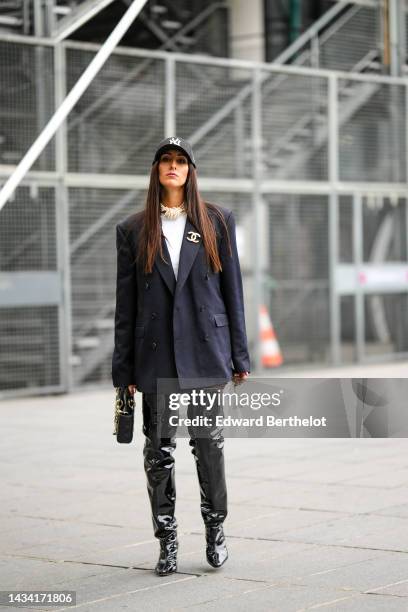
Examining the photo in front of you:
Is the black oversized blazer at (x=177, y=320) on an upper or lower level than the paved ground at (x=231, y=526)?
upper

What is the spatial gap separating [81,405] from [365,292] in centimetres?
521

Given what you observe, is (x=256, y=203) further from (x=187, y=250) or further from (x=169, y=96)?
(x=187, y=250)

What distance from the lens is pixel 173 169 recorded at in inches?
227

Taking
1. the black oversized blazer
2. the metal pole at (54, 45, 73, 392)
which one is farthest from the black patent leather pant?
the metal pole at (54, 45, 73, 392)

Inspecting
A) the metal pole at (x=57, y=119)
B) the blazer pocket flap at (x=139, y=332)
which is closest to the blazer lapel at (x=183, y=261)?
the blazer pocket flap at (x=139, y=332)

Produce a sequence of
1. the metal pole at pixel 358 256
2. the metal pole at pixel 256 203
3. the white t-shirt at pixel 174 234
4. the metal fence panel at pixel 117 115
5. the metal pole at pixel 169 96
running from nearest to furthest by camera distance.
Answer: the white t-shirt at pixel 174 234, the metal fence panel at pixel 117 115, the metal pole at pixel 169 96, the metal pole at pixel 256 203, the metal pole at pixel 358 256

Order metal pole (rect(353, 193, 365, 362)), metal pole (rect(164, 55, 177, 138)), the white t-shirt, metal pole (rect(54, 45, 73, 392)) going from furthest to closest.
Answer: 1. metal pole (rect(353, 193, 365, 362))
2. metal pole (rect(164, 55, 177, 138))
3. metal pole (rect(54, 45, 73, 392))
4. the white t-shirt

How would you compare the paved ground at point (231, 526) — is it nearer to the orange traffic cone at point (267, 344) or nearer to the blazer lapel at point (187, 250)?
the blazer lapel at point (187, 250)

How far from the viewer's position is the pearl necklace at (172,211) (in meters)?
5.80

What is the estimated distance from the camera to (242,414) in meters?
5.77

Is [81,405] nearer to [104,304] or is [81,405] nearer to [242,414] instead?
[104,304]

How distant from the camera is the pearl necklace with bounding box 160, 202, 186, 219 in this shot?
580cm

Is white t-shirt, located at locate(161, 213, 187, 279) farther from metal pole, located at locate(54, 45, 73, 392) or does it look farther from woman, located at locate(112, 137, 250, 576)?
metal pole, located at locate(54, 45, 73, 392)

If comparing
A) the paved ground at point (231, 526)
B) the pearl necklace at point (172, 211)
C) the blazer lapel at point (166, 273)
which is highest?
the pearl necklace at point (172, 211)
